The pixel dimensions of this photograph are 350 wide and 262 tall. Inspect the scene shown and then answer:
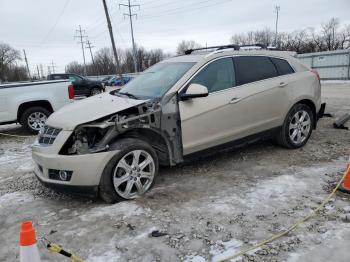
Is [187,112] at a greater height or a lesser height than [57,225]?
greater

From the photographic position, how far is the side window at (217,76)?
4.66 m

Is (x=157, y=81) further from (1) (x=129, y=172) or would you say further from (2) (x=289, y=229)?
(2) (x=289, y=229)

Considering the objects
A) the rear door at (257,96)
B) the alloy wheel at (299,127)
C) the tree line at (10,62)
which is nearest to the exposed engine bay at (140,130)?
the rear door at (257,96)

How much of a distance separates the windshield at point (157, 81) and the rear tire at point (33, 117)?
4.35 m

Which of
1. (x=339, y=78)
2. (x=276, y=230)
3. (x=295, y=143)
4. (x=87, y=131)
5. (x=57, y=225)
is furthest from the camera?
(x=339, y=78)

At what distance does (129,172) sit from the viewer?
4.03 meters

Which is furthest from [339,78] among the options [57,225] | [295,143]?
[57,225]

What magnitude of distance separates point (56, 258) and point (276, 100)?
155 inches

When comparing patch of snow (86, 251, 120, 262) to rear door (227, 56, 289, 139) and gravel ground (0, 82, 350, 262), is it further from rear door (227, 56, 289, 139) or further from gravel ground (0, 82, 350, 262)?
rear door (227, 56, 289, 139)

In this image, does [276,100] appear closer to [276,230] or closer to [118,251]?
[276,230]

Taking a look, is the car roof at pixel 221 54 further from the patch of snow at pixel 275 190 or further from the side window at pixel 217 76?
the patch of snow at pixel 275 190

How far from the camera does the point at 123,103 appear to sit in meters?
4.28

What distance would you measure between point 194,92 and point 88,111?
4.50 ft

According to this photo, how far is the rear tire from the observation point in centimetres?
860
